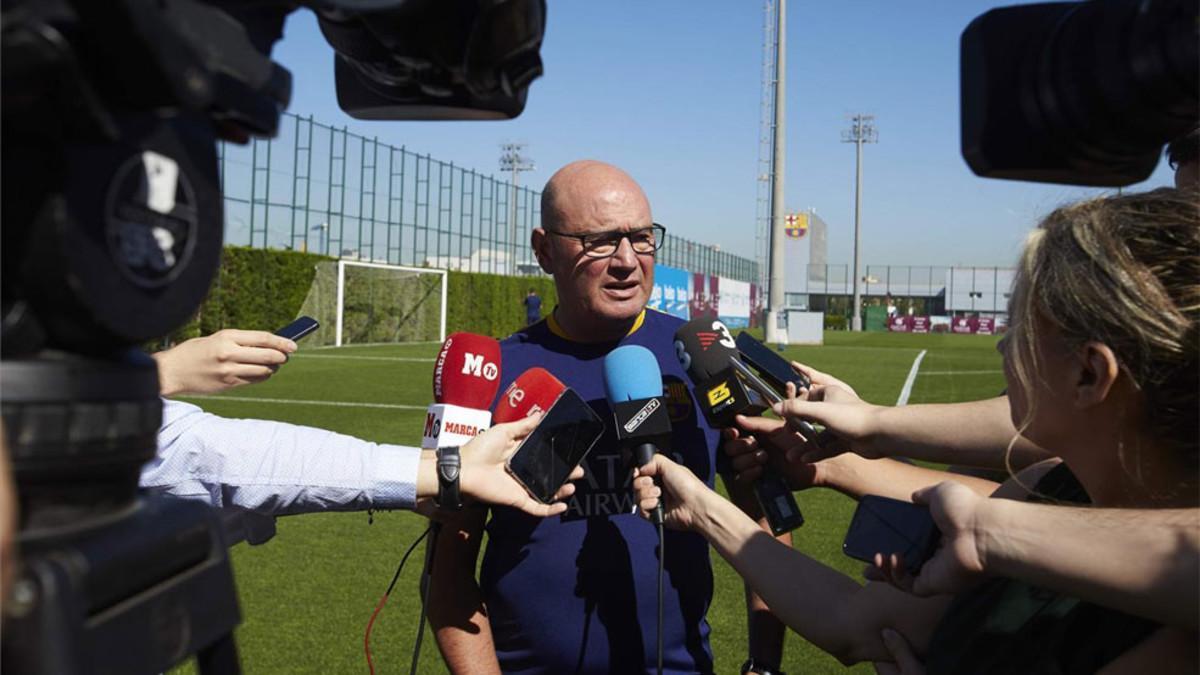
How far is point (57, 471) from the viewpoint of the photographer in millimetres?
728

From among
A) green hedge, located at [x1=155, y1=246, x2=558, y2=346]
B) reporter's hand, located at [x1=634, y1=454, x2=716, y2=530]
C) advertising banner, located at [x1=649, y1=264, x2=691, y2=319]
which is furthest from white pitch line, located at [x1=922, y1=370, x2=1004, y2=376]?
reporter's hand, located at [x1=634, y1=454, x2=716, y2=530]

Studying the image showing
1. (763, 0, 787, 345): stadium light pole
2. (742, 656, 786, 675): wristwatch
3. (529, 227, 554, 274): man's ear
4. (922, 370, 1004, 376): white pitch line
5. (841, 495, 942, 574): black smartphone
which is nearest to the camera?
(841, 495, 942, 574): black smartphone

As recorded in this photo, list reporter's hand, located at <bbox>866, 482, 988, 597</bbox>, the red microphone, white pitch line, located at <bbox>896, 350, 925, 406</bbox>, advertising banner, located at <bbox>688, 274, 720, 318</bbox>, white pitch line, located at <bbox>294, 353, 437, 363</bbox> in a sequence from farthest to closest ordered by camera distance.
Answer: advertising banner, located at <bbox>688, 274, 720, 318</bbox>
white pitch line, located at <bbox>294, 353, 437, 363</bbox>
white pitch line, located at <bbox>896, 350, 925, 406</bbox>
the red microphone
reporter's hand, located at <bbox>866, 482, 988, 597</bbox>

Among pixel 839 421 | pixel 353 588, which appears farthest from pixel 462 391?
pixel 353 588

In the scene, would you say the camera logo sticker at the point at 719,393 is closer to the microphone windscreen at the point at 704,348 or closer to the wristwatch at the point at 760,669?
the microphone windscreen at the point at 704,348

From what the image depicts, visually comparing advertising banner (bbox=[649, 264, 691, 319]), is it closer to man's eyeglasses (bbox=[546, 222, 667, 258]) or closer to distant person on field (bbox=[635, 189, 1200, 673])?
man's eyeglasses (bbox=[546, 222, 667, 258])

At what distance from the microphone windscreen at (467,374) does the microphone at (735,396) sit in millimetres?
474

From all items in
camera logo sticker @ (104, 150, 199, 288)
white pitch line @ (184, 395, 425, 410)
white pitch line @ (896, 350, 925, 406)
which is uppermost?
camera logo sticker @ (104, 150, 199, 288)

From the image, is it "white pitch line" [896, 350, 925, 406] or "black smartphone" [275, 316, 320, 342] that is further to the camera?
"white pitch line" [896, 350, 925, 406]

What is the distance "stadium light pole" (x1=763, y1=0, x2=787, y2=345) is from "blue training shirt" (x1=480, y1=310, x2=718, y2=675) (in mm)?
28584

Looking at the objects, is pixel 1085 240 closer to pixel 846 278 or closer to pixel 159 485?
pixel 159 485

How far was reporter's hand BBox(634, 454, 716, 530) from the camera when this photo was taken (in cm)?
205

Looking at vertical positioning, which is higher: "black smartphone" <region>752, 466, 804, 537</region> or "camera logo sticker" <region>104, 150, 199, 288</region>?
"camera logo sticker" <region>104, 150, 199, 288</region>

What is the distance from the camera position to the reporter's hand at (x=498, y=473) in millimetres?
1956
